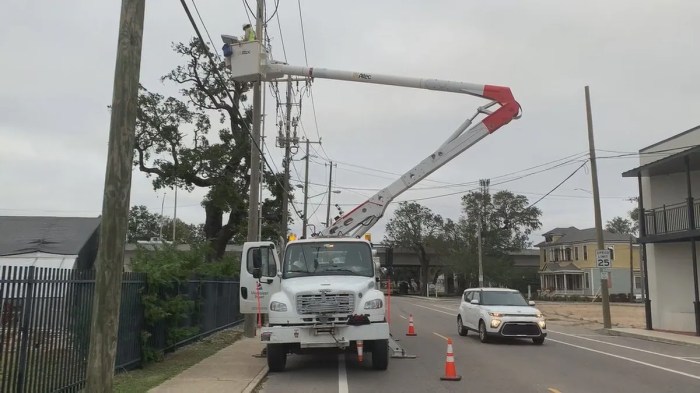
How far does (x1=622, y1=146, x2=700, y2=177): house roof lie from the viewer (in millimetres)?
21672

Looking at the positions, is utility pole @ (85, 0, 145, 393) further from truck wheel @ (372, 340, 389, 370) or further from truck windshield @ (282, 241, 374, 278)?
truck windshield @ (282, 241, 374, 278)

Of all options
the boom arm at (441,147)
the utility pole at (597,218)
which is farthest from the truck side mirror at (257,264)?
the utility pole at (597,218)

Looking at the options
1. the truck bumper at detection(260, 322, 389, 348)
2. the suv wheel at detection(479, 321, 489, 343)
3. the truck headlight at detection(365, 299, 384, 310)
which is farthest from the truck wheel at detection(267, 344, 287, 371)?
the suv wheel at detection(479, 321, 489, 343)

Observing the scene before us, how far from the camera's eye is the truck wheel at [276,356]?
38.4 ft

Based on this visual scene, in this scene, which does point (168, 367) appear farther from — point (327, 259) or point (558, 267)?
point (558, 267)

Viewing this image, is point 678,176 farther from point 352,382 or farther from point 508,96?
point 352,382

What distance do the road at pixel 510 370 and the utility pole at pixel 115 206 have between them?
163 inches

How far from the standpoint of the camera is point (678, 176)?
25.6 metres

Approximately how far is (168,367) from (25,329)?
5.22 metres

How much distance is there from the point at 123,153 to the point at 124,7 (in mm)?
1688

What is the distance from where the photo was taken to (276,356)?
11766 millimetres

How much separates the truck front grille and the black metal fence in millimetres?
3253

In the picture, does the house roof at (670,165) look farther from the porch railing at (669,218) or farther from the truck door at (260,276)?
the truck door at (260,276)

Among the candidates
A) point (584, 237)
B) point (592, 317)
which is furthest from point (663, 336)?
point (584, 237)
